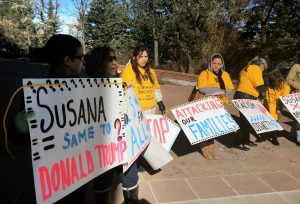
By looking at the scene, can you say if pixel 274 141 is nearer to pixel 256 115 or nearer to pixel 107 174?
pixel 256 115

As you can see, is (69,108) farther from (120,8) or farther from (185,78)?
(120,8)

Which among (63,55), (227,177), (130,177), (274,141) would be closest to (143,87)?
(130,177)

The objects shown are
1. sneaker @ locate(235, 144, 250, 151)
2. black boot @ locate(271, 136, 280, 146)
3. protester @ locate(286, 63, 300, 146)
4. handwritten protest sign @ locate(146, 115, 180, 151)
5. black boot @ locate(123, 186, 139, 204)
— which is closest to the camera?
black boot @ locate(123, 186, 139, 204)

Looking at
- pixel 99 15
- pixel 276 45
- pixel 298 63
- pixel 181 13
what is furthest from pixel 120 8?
pixel 298 63

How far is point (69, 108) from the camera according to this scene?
227 centimetres

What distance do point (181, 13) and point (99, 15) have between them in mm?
15359

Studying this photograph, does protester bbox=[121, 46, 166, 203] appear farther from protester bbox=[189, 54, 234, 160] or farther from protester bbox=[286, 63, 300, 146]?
Result: protester bbox=[286, 63, 300, 146]

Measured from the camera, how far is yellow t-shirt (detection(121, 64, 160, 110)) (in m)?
4.53

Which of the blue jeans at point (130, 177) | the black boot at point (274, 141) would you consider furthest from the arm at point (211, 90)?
the blue jeans at point (130, 177)

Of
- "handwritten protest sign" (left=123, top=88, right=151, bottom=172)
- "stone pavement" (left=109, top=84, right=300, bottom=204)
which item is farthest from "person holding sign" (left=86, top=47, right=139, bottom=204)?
"stone pavement" (left=109, top=84, right=300, bottom=204)

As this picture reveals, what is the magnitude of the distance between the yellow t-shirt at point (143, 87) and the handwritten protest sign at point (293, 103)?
2819mm

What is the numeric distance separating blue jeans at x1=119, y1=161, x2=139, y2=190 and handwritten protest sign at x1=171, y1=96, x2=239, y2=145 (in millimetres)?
1729

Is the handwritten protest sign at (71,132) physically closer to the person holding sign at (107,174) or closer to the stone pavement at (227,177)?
the person holding sign at (107,174)

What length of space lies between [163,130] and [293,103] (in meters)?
3.11
